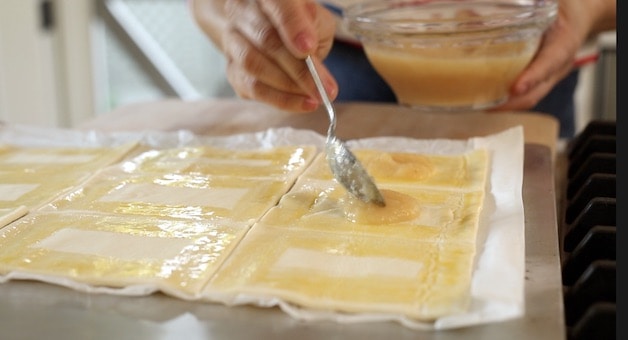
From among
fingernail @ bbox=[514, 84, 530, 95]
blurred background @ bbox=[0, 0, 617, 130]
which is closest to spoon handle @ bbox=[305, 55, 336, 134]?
fingernail @ bbox=[514, 84, 530, 95]

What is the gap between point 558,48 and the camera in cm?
117

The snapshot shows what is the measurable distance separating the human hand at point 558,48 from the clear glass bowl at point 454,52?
22mm

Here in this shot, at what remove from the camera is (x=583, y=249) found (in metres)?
0.65

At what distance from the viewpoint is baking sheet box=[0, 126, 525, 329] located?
572mm

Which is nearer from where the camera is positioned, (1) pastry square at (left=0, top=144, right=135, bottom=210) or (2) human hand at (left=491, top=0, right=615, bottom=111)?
(1) pastry square at (left=0, top=144, right=135, bottom=210)

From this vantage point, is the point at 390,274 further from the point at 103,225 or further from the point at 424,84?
the point at 424,84

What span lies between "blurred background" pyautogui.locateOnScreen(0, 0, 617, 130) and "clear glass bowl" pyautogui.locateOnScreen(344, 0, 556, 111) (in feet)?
3.30

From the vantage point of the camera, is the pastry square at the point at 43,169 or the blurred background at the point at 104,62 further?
the blurred background at the point at 104,62

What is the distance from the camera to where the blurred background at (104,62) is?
7.45 feet

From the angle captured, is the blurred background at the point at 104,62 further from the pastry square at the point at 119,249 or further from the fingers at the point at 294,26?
the pastry square at the point at 119,249

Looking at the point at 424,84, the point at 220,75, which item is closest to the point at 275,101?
the point at 424,84

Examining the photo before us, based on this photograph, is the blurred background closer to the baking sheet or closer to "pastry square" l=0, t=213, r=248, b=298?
the baking sheet

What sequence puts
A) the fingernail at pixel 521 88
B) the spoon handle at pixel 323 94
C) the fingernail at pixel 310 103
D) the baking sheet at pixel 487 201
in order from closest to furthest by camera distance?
the baking sheet at pixel 487 201
the spoon handle at pixel 323 94
the fingernail at pixel 310 103
the fingernail at pixel 521 88

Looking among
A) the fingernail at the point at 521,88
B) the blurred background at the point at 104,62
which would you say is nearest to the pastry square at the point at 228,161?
the fingernail at the point at 521,88
